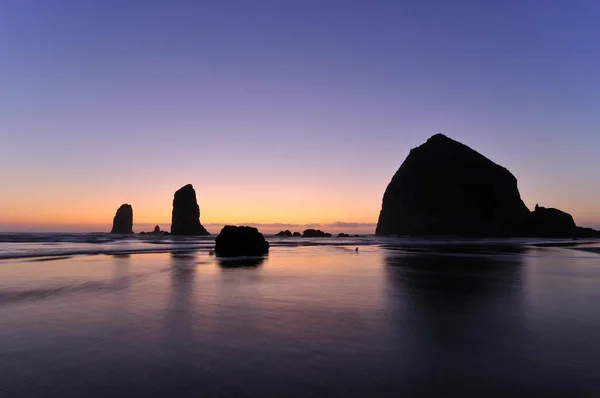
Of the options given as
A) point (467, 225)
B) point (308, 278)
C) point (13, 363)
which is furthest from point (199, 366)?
point (467, 225)

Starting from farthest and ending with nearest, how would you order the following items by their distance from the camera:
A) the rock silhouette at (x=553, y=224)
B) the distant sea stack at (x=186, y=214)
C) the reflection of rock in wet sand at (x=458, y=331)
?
the distant sea stack at (x=186, y=214) < the rock silhouette at (x=553, y=224) < the reflection of rock in wet sand at (x=458, y=331)

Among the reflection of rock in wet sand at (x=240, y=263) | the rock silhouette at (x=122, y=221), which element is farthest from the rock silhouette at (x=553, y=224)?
the rock silhouette at (x=122, y=221)

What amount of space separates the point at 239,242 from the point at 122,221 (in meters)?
168

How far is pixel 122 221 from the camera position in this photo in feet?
582

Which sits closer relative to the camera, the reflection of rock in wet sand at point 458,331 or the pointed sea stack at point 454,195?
the reflection of rock in wet sand at point 458,331

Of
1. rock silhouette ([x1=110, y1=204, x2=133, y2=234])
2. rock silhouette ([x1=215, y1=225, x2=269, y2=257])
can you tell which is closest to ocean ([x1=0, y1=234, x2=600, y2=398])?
rock silhouette ([x1=215, y1=225, x2=269, y2=257])

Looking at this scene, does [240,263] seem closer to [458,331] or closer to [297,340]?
[297,340]

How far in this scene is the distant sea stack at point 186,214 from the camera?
13850 centimetres

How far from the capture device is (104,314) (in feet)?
30.6

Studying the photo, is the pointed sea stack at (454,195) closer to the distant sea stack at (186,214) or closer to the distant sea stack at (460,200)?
the distant sea stack at (460,200)

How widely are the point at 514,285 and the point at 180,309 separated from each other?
508 inches

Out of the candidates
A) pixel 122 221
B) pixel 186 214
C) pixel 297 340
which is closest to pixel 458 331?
pixel 297 340

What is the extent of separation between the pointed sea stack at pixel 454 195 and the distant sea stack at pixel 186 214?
80.4 m

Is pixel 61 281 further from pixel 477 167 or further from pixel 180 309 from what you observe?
pixel 477 167
